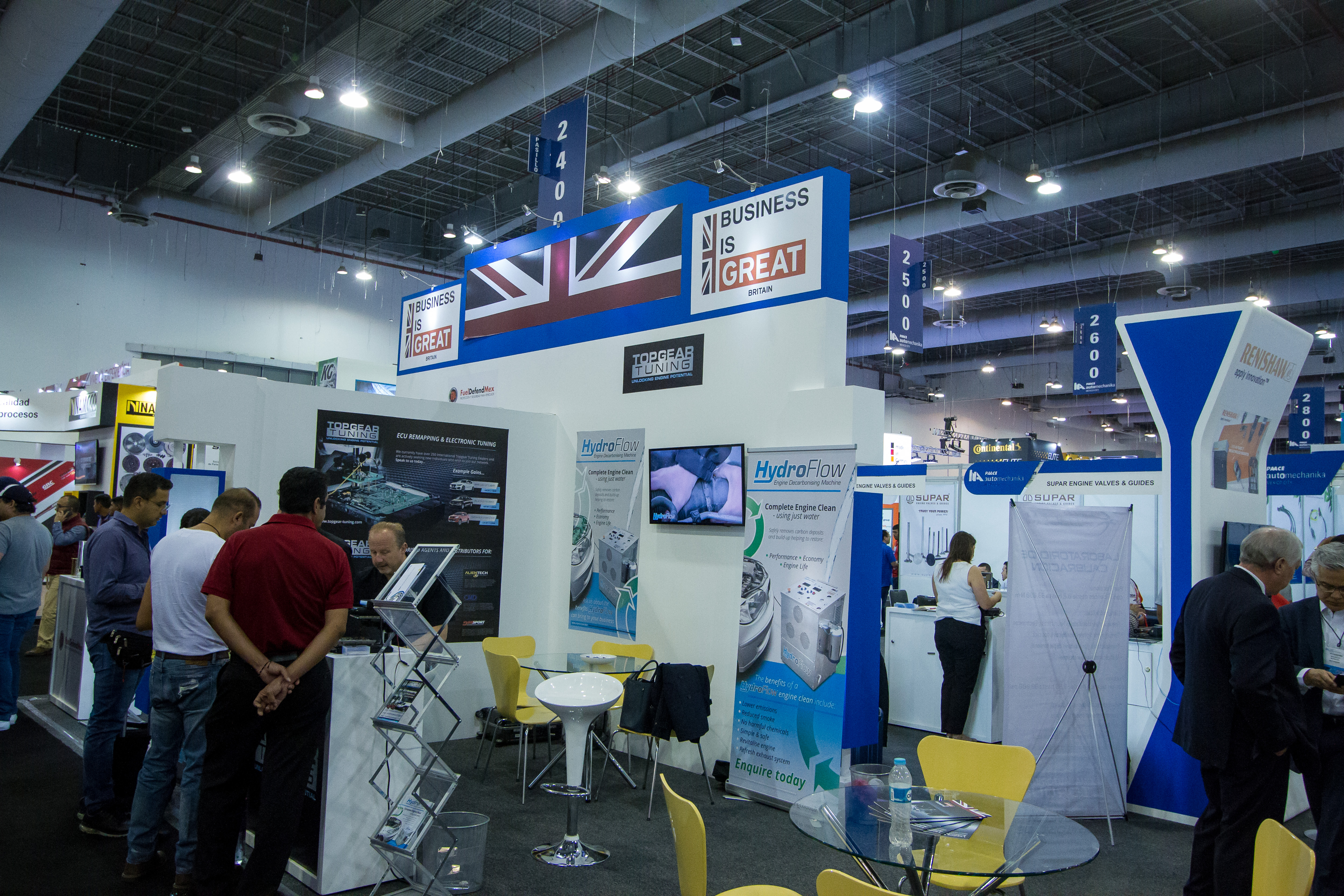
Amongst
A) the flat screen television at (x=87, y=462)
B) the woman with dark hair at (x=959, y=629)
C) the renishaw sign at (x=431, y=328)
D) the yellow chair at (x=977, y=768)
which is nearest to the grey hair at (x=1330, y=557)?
the yellow chair at (x=977, y=768)

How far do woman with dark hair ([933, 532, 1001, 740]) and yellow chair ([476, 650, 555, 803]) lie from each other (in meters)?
2.68

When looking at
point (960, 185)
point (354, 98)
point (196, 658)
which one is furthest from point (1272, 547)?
point (354, 98)

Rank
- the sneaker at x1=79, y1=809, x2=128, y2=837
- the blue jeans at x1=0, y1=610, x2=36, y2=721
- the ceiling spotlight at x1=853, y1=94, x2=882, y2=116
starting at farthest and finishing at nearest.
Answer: the ceiling spotlight at x1=853, y1=94, x2=882, y2=116
the blue jeans at x1=0, y1=610, x2=36, y2=721
the sneaker at x1=79, y1=809, x2=128, y2=837

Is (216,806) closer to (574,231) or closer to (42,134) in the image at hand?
(574,231)

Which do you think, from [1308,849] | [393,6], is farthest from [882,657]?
[393,6]

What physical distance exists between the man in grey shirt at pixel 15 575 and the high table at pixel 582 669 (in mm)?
2995

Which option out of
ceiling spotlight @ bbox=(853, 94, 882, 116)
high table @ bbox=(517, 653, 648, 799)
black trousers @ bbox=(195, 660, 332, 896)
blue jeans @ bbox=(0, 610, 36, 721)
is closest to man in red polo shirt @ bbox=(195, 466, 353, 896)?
black trousers @ bbox=(195, 660, 332, 896)

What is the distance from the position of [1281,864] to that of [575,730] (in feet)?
9.03

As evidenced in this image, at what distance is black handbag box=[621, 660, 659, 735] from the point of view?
4.32 meters

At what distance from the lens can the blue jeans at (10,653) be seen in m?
5.12

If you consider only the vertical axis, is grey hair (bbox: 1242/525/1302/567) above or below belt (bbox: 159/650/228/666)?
above

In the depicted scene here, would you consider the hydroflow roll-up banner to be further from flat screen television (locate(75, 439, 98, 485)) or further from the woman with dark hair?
flat screen television (locate(75, 439, 98, 485))

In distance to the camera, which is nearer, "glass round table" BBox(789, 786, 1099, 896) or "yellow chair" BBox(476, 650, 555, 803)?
"glass round table" BBox(789, 786, 1099, 896)

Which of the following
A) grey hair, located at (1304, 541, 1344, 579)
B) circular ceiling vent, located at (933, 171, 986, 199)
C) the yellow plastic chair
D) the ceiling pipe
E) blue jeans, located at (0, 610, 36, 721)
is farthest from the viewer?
circular ceiling vent, located at (933, 171, 986, 199)
